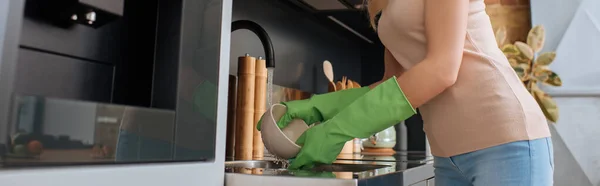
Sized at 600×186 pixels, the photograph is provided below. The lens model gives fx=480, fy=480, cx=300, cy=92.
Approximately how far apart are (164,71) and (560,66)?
2422 millimetres

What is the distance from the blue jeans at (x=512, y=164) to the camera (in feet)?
2.26

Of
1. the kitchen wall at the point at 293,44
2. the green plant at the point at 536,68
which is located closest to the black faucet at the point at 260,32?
the kitchen wall at the point at 293,44

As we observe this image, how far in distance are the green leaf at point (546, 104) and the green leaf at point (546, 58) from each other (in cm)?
13

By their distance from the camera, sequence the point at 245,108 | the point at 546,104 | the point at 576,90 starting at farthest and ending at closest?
the point at 576,90 < the point at 546,104 < the point at 245,108

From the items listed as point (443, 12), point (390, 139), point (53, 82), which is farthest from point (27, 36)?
point (390, 139)

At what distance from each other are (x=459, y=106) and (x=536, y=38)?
6.21 feet

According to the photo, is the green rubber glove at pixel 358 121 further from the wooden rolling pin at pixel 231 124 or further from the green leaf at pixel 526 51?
the green leaf at pixel 526 51

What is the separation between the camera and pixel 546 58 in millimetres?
2312

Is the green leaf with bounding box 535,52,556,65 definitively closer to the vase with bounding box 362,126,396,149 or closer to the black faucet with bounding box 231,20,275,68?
the vase with bounding box 362,126,396,149

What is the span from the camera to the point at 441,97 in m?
0.76

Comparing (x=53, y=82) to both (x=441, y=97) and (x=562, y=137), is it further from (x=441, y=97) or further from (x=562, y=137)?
(x=562, y=137)

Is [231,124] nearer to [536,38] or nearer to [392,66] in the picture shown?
[392,66]

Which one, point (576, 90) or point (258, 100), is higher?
point (576, 90)

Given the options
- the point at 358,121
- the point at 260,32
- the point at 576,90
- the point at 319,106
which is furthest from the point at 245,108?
the point at 576,90
